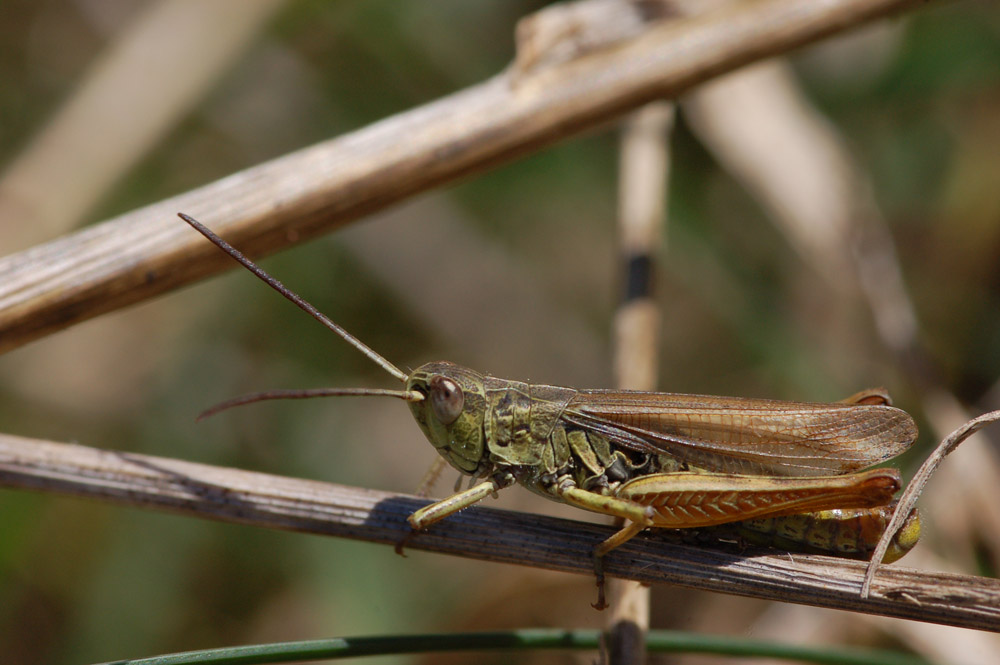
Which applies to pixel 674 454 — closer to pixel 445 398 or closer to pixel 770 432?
pixel 770 432

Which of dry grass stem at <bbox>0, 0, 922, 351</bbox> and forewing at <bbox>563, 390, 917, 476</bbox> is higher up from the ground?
dry grass stem at <bbox>0, 0, 922, 351</bbox>

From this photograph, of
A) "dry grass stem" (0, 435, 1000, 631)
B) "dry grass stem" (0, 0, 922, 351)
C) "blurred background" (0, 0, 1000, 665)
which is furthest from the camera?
"blurred background" (0, 0, 1000, 665)

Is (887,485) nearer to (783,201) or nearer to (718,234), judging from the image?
(783,201)

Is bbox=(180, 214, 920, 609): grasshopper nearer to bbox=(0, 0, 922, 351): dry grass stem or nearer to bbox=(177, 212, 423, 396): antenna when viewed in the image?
bbox=(177, 212, 423, 396): antenna

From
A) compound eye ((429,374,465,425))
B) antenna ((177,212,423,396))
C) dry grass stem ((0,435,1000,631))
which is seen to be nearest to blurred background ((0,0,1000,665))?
compound eye ((429,374,465,425))

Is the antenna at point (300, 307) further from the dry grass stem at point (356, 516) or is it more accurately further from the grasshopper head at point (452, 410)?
the dry grass stem at point (356, 516)

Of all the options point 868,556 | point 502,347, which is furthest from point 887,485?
point 502,347
